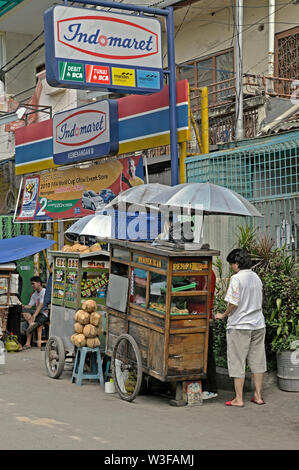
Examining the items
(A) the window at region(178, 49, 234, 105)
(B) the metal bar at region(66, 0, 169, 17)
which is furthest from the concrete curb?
(A) the window at region(178, 49, 234, 105)

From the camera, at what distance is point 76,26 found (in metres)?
11.4

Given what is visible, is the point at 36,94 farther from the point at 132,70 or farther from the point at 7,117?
the point at 132,70

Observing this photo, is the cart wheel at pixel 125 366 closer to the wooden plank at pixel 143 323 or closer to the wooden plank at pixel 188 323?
the wooden plank at pixel 143 323

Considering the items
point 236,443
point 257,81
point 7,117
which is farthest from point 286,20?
point 236,443

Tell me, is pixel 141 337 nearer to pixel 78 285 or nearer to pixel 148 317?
pixel 148 317

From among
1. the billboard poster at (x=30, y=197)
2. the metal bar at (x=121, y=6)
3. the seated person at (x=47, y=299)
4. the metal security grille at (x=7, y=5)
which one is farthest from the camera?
A: the metal security grille at (x=7, y=5)

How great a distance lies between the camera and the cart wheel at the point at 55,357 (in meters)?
9.92

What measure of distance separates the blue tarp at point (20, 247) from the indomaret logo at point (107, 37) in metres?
4.15

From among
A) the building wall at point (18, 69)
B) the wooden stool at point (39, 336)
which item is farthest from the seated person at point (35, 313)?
the building wall at point (18, 69)

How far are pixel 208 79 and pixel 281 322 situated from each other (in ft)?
32.1

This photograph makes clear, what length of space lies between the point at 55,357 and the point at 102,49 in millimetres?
5097

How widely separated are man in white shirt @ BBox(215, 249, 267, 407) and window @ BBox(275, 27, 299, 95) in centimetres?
759

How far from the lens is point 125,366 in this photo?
8594 millimetres

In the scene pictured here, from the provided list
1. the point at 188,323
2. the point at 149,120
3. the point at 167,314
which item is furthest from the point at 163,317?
the point at 149,120
